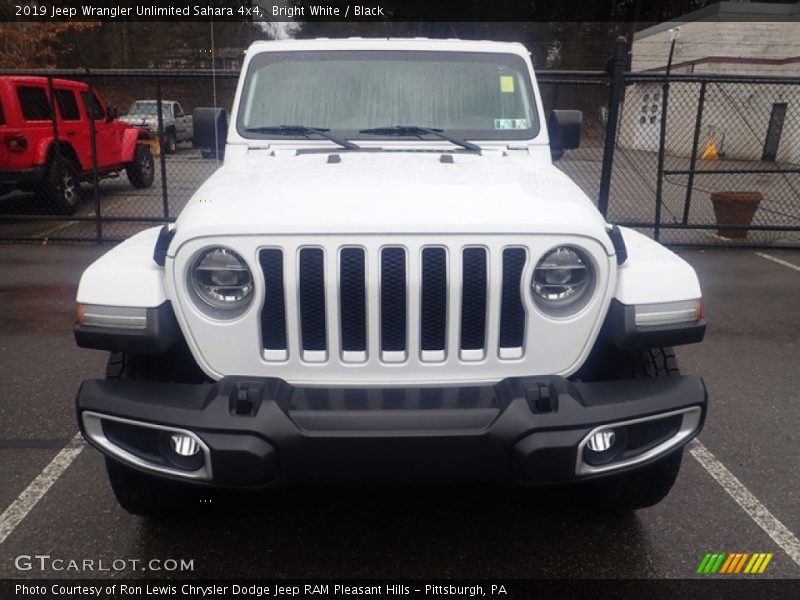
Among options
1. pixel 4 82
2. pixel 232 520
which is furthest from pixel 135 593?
pixel 4 82

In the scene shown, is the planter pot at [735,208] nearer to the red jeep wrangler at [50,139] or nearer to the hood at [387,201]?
the hood at [387,201]

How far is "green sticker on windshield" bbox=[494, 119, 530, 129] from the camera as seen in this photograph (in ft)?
11.8

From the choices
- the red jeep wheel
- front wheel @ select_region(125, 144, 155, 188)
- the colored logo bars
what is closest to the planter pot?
the colored logo bars

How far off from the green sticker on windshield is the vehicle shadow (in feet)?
5.97

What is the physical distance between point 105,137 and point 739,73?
20122mm

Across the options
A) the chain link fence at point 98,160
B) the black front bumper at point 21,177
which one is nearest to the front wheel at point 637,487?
the chain link fence at point 98,160

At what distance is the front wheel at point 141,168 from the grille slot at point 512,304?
11.8 m

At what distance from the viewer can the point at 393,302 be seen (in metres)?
2.20

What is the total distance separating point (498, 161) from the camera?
3203mm

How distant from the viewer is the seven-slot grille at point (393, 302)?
215cm

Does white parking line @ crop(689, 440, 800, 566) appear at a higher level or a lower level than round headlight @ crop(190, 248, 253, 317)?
lower

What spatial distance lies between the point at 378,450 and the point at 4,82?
869 centimetres

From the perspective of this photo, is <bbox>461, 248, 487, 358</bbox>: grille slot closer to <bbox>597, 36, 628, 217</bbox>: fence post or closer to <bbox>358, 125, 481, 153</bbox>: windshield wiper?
<bbox>358, 125, 481, 153</bbox>: windshield wiper

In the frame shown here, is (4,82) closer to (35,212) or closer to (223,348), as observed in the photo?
(35,212)
